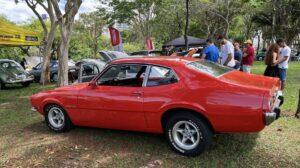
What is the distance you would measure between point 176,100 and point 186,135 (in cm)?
57

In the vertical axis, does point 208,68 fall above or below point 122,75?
above

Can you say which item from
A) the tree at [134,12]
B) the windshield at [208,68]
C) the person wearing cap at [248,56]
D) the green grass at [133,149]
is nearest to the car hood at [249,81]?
the windshield at [208,68]

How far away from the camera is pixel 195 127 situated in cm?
560

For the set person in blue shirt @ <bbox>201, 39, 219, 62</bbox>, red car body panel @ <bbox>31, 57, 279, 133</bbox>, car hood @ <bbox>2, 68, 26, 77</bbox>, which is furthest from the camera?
car hood @ <bbox>2, 68, 26, 77</bbox>

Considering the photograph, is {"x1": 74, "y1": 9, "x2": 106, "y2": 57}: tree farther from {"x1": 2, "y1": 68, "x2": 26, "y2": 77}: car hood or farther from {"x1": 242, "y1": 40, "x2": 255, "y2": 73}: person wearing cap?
{"x1": 242, "y1": 40, "x2": 255, "y2": 73}: person wearing cap

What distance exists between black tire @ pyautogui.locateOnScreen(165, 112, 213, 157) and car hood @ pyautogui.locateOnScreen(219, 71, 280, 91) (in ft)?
2.40

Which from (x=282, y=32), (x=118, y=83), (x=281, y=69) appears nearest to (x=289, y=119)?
(x=281, y=69)

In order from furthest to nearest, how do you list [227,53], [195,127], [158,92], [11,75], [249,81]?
1. [11,75]
2. [227,53]
3. [158,92]
4. [249,81]
5. [195,127]

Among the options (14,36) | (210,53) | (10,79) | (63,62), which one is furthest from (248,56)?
(10,79)

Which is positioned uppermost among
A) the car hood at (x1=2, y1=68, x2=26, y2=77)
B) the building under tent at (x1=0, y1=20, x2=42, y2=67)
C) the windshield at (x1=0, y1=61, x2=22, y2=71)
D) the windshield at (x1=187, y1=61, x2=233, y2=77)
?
the building under tent at (x1=0, y1=20, x2=42, y2=67)

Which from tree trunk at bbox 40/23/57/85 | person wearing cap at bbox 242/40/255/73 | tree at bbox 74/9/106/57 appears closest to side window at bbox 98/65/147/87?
person wearing cap at bbox 242/40/255/73

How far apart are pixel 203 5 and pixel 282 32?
8.12 m

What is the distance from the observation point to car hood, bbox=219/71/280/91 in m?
5.47

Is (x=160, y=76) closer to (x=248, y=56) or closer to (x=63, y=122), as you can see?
(x=63, y=122)
